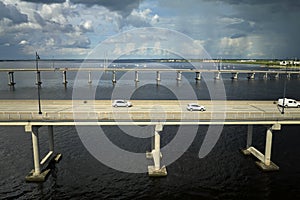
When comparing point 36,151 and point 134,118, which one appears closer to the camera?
point 134,118

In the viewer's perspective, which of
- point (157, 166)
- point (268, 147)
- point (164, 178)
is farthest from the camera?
point (268, 147)

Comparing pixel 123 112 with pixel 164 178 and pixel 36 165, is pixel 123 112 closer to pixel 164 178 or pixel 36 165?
pixel 164 178

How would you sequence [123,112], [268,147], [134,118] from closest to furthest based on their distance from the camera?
[134,118] < [123,112] < [268,147]

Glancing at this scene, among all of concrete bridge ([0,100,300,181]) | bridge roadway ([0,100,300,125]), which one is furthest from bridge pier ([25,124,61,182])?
bridge roadway ([0,100,300,125])

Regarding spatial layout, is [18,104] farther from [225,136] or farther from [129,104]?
[225,136]

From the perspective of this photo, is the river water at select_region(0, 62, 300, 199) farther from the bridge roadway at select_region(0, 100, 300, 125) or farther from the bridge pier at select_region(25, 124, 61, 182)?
the bridge roadway at select_region(0, 100, 300, 125)

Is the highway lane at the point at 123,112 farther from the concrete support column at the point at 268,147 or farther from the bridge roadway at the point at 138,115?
the concrete support column at the point at 268,147

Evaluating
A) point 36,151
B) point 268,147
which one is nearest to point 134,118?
point 36,151

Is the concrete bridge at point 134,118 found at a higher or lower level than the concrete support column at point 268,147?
higher

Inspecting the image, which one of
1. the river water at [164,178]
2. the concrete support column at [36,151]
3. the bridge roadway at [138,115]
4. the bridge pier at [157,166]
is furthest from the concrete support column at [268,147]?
the concrete support column at [36,151]

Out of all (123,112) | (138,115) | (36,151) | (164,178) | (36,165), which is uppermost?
(123,112)

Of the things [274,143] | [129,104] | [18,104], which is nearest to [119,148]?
[129,104]

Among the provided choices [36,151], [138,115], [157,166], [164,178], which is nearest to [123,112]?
[138,115]

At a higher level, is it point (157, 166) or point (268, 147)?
point (268, 147)
